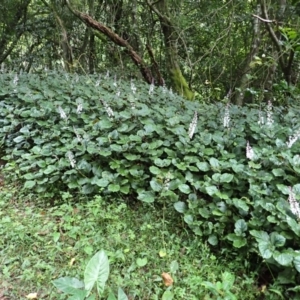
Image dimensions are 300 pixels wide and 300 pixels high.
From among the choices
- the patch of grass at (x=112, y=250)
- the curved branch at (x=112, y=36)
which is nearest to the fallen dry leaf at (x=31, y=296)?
the patch of grass at (x=112, y=250)

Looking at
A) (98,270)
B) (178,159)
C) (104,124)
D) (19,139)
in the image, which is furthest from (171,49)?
(98,270)

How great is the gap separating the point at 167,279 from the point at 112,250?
44cm

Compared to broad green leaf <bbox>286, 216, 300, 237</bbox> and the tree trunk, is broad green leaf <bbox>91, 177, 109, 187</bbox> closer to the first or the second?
broad green leaf <bbox>286, 216, 300, 237</bbox>

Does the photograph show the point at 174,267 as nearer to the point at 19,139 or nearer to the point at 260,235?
the point at 260,235

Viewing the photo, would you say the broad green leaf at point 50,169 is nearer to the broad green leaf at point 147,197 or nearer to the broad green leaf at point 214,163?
the broad green leaf at point 147,197

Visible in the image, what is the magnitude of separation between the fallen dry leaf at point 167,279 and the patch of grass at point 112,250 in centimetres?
2

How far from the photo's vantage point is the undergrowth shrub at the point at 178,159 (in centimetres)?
191

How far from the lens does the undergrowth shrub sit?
6.26 feet

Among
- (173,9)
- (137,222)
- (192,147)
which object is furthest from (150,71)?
(137,222)

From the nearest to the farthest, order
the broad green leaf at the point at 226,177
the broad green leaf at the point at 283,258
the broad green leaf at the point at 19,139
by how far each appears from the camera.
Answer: the broad green leaf at the point at 283,258 < the broad green leaf at the point at 226,177 < the broad green leaf at the point at 19,139

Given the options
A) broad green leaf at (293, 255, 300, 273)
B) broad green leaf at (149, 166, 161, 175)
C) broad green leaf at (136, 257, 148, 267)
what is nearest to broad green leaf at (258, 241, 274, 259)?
broad green leaf at (293, 255, 300, 273)

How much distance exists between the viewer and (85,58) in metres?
9.05

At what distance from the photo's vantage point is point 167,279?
1.88m

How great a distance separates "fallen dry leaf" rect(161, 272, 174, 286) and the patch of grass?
0.02 m
